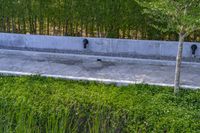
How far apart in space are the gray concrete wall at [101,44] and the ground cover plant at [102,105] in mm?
2980

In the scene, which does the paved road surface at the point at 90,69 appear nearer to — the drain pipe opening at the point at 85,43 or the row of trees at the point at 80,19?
the drain pipe opening at the point at 85,43

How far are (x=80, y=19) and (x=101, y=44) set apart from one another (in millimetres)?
1261

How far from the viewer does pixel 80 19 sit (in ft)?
44.7

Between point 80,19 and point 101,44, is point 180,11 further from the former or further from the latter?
point 80,19

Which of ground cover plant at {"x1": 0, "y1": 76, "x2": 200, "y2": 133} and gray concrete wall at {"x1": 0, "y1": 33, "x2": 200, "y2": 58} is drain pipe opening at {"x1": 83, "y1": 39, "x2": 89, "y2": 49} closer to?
gray concrete wall at {"x1": 0, "y1": 33, "x2": 200, "y2": 58}

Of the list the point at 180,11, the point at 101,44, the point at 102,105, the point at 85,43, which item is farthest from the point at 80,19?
the point at 102,105

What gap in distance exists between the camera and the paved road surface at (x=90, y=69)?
1097 cm

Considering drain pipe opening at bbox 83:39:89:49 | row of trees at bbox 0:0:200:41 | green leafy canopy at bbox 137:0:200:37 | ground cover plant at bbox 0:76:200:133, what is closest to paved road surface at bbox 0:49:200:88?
drain pipe opening at bbox 83:39:89:49

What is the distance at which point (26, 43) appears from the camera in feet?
44.7

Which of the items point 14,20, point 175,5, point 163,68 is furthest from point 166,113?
point 14,20

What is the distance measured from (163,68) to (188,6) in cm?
311

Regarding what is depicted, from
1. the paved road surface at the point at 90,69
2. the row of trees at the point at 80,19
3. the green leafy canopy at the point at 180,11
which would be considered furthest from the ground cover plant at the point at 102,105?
the row of trees at the point at 80,19

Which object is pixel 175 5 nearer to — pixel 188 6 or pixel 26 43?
pixel 188 6

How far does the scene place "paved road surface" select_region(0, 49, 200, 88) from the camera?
11.0 m
